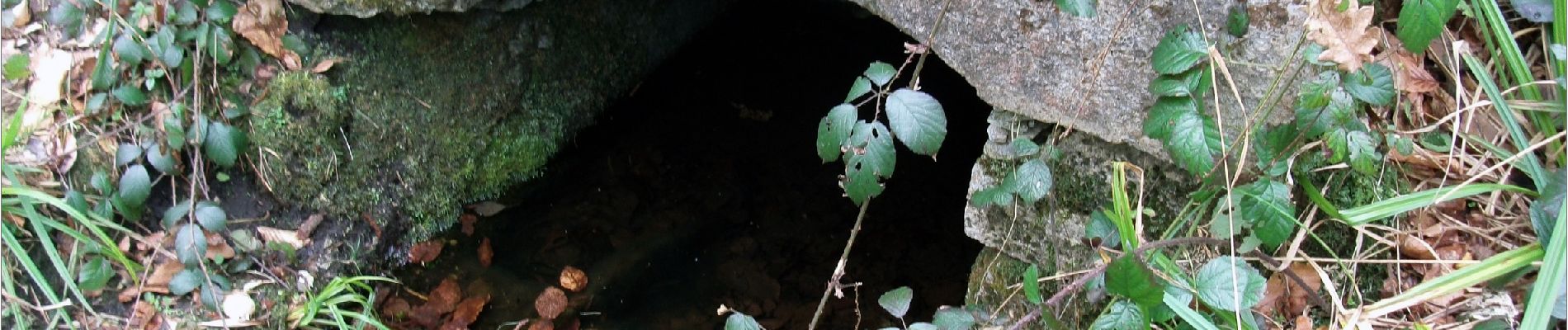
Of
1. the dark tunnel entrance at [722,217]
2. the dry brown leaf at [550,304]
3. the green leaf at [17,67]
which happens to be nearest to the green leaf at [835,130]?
the dark tunnel entrance at [722,217]

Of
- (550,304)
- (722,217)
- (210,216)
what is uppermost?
(210,216)

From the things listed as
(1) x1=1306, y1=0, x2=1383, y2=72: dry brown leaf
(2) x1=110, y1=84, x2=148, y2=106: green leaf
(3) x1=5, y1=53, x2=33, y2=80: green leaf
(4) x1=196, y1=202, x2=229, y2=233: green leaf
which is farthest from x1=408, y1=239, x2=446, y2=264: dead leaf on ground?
(1) x1=1306, y1=0, x2=1383, y2=72: dry brown leaf

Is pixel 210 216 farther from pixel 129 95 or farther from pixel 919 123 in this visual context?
pixel 919 123

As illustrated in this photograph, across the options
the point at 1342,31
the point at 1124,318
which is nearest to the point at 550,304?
the point at 1124,318

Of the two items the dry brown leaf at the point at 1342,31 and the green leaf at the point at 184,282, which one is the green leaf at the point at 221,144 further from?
the dry brown leaf at the point at 1342,31

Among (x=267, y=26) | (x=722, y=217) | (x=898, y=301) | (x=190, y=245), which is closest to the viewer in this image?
(x=898, y=301)

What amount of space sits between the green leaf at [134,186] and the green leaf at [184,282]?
21 centimetres

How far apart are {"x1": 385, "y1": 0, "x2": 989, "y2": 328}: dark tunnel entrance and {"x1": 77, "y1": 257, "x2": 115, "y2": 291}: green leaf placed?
2.50 feet

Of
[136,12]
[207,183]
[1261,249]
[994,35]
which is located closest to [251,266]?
[207,183]

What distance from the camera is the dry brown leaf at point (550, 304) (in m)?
2.81

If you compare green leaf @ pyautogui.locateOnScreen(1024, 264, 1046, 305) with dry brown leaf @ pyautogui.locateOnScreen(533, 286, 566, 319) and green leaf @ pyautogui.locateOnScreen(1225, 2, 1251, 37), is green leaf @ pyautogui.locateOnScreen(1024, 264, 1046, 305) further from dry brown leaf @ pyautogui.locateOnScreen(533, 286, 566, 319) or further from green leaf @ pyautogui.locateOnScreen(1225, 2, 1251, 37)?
dry brown leaf @ pyautogui.locateOnScreen(533, 286, 566, 319)

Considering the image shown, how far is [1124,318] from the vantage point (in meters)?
1.43

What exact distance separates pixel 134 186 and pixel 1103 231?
2.29m

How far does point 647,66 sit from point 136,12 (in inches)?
69.0
